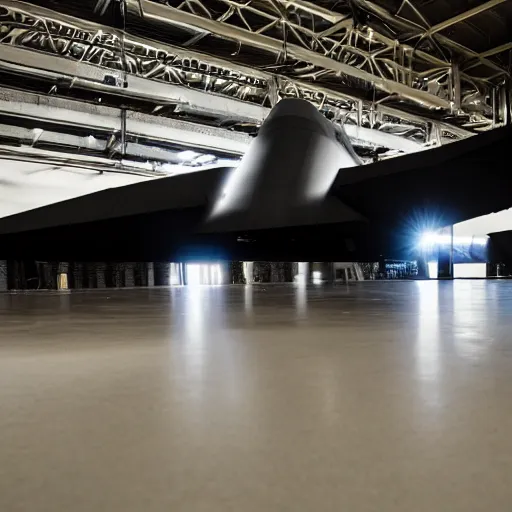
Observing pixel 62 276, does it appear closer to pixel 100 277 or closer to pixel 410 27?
pixel 100 277

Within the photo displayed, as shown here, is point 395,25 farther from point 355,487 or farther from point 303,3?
point 355,487

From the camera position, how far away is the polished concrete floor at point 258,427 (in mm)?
242

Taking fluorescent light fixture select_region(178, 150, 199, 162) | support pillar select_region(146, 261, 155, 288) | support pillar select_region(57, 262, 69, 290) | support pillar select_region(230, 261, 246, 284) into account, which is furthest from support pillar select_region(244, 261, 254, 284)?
support pillar select_region(57, 262, 69, 290)

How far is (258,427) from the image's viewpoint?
357 mm

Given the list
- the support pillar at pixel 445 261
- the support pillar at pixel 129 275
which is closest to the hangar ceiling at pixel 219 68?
the support pillar at pixel 129 275

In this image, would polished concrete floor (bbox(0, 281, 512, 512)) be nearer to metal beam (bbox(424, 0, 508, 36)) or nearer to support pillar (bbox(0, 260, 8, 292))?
metal beam (bbox(424, 0, 508, 36))

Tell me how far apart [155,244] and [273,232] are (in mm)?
738

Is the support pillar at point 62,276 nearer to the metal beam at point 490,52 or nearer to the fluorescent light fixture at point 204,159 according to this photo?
the fluorescent light fixture at point 204,159

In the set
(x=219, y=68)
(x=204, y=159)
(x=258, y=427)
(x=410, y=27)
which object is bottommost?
(x=258, y=427)

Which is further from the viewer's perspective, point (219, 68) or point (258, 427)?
point (219, 68)

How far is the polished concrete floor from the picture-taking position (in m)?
0.24

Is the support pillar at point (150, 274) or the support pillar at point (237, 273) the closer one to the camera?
the support pillar at point (150, 274)

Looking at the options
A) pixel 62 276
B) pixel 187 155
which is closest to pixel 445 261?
pixel 187 155

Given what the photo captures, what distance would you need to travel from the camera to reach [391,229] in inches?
96.7
